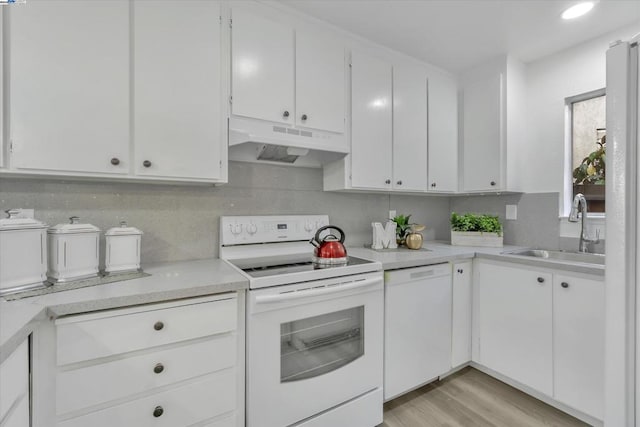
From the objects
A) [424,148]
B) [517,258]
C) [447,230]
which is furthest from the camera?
[447,230]

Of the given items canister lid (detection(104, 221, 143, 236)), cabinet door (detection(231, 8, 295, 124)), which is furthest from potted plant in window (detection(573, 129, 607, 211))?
canister lid (detection(104, 221, 143, 236))

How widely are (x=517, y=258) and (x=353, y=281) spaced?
1.19 meters

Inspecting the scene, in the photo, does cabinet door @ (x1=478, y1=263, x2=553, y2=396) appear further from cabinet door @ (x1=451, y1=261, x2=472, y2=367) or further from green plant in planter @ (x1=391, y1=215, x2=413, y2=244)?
green plant in planter @ (x1=391, y1=215, x2=413, y2=244)

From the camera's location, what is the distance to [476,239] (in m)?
2.48

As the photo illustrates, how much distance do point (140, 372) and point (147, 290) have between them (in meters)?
0.30

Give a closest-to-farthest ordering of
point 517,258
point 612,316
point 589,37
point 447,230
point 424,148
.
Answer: point 612,316
point 517,258
point 589,37
point 424,148
point 447,230

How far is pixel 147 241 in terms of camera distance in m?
1.67

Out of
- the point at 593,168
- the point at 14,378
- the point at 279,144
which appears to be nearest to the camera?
the point at 14,378

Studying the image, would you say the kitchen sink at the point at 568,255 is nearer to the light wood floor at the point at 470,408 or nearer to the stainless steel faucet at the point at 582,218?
the stainless steel faucet at the point at 582,218

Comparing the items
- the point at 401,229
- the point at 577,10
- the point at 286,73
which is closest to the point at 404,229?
the point at 401,229

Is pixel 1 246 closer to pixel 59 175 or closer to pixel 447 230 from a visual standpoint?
pixel 59 175

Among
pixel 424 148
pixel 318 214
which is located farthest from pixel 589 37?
pixel 318 214

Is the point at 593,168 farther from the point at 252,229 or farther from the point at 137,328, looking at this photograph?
the point at 137,328

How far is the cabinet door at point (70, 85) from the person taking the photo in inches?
45.9
